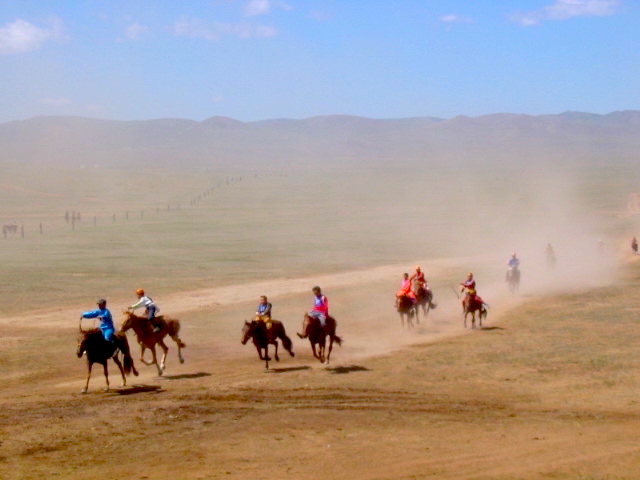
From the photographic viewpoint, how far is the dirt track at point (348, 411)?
14.3 metres

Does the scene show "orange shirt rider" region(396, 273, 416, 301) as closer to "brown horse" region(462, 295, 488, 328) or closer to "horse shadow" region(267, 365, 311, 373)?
"brown horse" region(462, 295, 488, 328)

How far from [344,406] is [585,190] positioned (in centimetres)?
11413

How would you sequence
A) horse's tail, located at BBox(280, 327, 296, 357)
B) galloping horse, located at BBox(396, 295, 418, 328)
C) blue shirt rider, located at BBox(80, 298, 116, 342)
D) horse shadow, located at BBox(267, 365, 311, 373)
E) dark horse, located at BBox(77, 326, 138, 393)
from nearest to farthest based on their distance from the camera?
dark horse, located at BBox(77, 326, 138, 393) → blue shirt rider, located at BBox(80, 298, 116, 342) → horse shadow, located at BBox(267, 365, 311, 373) → horse's tail, located at BBox(280, 327, 296, 357) → galloping horse, located at BBox(396, 295, 418, 328)

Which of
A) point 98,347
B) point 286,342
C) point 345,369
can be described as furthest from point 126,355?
point 345,369

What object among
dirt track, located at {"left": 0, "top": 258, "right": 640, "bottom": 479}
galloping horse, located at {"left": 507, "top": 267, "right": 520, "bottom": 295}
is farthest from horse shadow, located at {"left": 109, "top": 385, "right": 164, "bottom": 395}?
galloping horse, located at {"left": 507, "top": 267, "right": 520, "bottom": 295}

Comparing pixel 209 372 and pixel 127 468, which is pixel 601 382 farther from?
pixel 127 468

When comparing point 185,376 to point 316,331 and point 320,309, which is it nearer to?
point 316,331

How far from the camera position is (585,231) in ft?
256

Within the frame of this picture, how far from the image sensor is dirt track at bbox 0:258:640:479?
563 inches

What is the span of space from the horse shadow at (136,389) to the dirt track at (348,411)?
11 cm

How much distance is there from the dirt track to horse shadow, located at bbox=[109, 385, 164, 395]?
108mm

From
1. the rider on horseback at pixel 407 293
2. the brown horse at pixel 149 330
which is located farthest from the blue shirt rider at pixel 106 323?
the rider on horseback at pixel 407 293

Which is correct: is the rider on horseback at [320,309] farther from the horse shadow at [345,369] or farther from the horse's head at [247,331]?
the horse's head at [247,331]

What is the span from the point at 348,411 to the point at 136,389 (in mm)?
5028
